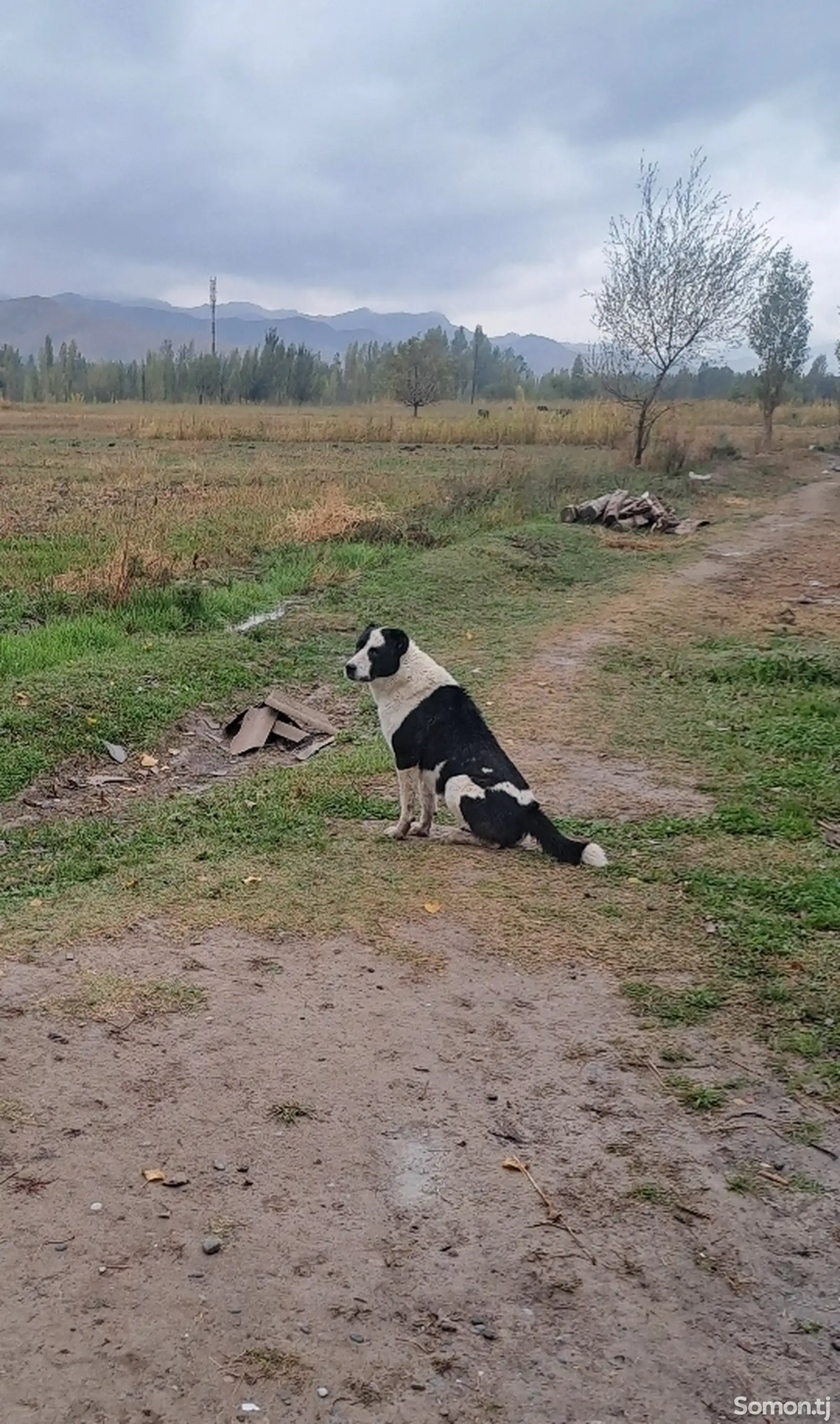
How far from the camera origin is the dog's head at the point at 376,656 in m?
6.14

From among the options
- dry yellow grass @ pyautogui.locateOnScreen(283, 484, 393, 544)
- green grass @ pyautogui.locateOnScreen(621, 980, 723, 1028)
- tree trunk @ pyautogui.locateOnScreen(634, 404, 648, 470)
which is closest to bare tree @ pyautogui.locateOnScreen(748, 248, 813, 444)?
tree trunk @ pyautogui.locateOnScreen(634, 404, 648, 470)

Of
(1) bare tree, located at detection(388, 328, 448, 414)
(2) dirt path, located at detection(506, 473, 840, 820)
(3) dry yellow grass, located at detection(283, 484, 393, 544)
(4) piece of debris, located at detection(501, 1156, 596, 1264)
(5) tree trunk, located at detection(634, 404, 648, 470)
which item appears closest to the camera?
(4) piece of debris, located at detection(501, 1156, 596, 1264)

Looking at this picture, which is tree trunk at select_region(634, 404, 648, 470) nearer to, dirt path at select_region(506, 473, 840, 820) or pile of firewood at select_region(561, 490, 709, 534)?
dirt path at select_region(506, 473, 840, 820)

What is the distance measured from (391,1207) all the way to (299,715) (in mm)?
5590

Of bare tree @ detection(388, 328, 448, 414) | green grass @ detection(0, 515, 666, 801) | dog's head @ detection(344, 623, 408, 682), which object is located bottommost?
green grass @ detection(0, 515, 666, 801)

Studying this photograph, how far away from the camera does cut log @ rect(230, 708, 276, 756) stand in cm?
820

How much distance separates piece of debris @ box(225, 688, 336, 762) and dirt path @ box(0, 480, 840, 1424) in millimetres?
3429

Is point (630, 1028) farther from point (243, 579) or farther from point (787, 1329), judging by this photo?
point (243, 579)

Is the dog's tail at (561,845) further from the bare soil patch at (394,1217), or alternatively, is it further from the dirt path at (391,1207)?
the bare soil patch at (394,1217)

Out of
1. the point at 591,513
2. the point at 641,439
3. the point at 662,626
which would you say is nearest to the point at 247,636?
the point at 662,626

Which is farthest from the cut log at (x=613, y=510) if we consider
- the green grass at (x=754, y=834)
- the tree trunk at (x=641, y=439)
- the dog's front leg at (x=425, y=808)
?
the dog's front leg at (x=425, y=808)

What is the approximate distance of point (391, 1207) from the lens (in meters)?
3.29

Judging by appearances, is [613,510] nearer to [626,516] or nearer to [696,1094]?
[626,516]

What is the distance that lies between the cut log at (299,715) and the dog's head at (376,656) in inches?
94.6
